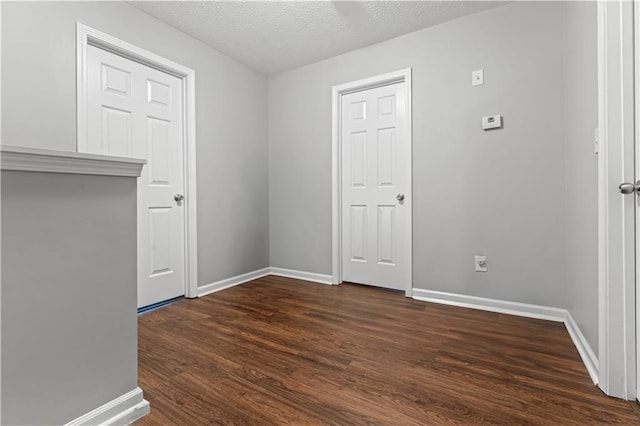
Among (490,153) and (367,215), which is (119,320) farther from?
(490,153)

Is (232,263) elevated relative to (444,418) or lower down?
elevated

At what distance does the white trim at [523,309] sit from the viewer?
1.61 meters

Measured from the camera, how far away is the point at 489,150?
2453 millimetres

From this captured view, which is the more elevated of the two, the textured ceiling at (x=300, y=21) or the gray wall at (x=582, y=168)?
the textured ceiling at (x=300, y=21)

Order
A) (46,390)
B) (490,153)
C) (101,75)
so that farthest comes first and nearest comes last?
(490,153) → (101,75) → (46,390)

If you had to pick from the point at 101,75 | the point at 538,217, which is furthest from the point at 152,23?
the point at 538,217

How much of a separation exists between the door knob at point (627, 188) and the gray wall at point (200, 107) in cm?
291

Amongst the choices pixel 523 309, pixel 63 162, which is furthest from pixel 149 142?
pixel 523 309

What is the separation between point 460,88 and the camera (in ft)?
8.42

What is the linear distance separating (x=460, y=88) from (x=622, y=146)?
4.86ft

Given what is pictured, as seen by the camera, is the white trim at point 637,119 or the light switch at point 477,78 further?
the light switch at point 477,78

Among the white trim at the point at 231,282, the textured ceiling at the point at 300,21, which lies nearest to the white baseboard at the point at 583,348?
the textured ceiling at the point at 300,21

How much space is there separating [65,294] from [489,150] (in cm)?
274

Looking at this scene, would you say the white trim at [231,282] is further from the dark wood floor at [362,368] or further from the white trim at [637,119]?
the white trim at [637,119]
